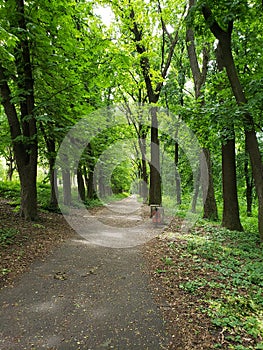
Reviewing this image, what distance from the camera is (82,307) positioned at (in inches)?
160

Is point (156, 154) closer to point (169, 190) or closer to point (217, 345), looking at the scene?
point (217, 345)

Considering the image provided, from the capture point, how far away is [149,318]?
3.79 meters

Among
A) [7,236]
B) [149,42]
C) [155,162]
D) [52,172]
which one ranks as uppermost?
[149,42]

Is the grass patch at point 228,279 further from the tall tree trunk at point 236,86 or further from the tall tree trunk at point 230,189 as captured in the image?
the tall tree trunk at point 236,86

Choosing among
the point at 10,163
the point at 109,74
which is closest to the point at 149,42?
the point at 109,74

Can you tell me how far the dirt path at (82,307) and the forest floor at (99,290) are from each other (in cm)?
1

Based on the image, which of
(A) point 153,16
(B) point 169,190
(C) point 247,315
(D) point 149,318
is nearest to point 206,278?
(C) point 247,315

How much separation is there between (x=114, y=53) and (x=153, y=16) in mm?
6410

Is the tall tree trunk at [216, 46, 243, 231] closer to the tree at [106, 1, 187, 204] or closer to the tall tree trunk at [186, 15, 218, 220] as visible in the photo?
the tall tree trunk at [186, 15, 218, 220]

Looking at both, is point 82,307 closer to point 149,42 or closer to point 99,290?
point 99,290

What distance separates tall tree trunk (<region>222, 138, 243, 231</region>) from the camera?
917 cm

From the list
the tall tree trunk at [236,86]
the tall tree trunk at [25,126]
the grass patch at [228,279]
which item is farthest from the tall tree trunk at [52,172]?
the tall tree trunk at [236,86]

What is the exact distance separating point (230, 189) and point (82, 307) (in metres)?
7.06

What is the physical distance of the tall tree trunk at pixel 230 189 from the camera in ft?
30.1
